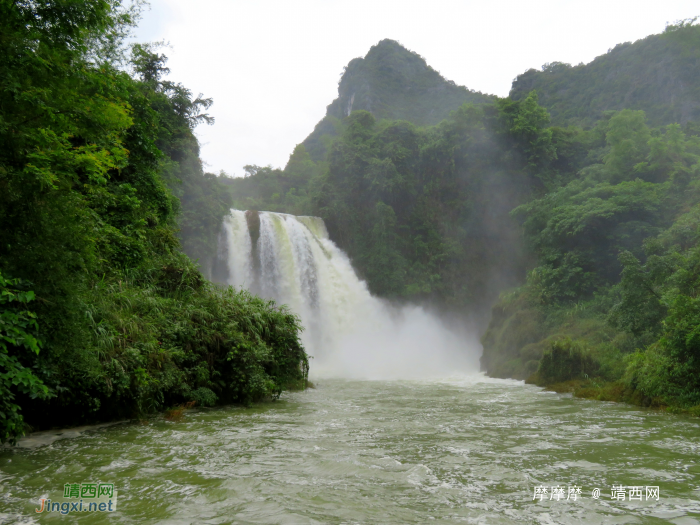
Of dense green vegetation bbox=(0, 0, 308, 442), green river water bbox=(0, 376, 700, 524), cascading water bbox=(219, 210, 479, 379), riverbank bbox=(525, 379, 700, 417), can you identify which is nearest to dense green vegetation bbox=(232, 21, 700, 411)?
riverbank bbox=(525, 379, 700, 417)

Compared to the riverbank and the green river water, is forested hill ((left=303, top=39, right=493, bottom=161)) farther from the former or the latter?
the green river water

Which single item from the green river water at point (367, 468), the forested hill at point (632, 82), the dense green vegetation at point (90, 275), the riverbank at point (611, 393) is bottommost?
the riverbank at point (611, 393)

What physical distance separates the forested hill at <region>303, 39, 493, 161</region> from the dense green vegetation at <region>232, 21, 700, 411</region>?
15080 millimetres

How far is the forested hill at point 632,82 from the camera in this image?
40062 mm

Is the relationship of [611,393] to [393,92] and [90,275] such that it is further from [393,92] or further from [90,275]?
[393,92]

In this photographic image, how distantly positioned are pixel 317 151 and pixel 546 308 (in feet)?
171

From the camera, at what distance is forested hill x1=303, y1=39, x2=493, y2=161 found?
64.4m

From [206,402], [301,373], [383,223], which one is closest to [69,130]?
[206,402]

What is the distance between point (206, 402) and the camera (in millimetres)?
9445

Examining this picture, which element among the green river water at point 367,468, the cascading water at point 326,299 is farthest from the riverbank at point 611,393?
the cascading water at point 326,299

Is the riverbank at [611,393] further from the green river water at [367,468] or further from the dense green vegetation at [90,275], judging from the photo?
the dense green vegetation at [90,275]

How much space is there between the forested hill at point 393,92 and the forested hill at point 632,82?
12967mm

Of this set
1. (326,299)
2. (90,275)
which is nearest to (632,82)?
(326,299)

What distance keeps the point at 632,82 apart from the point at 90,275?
51632 millimetres
